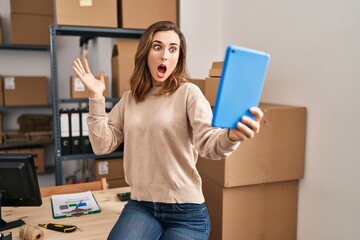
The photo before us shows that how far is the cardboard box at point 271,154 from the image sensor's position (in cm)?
166

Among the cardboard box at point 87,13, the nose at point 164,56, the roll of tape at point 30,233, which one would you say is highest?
the cardboard box at point 87,13

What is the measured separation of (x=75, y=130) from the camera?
2.45 meters

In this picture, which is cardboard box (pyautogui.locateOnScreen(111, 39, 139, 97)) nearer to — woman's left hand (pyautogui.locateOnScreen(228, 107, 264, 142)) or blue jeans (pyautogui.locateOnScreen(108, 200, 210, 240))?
blue jeans (pyautogui.locateOnScreen(108, 200, 210, 240))

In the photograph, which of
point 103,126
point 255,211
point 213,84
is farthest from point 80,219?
point 213,84

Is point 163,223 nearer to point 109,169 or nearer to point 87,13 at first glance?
point 109,169

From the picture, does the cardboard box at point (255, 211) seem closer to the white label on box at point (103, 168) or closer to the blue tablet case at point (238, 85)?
the blue tablet case at point (238, 85)

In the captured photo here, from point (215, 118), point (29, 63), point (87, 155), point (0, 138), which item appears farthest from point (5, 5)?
point (215, 118)

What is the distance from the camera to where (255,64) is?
876 millimetres

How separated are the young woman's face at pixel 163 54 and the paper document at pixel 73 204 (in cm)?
68

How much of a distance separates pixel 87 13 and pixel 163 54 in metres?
1.27

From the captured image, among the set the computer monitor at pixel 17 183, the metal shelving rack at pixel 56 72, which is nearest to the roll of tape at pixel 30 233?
the computer monitor at pixel 17 183

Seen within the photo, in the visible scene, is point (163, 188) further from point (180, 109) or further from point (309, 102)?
point (309, 102)

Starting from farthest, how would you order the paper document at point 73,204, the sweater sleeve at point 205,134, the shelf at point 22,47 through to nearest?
the shelf at point 22,47, the paper document at point 73,204, the sweater sleeve at point 205,134

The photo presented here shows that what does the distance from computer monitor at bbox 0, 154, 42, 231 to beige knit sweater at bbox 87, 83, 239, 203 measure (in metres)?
0.27
